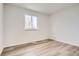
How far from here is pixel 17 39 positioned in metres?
1.44

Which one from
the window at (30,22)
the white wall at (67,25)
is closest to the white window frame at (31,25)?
the window at (30,22)

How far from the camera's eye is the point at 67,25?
1461mm

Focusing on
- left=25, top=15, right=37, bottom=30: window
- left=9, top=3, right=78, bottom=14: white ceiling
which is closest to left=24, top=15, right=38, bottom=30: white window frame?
left=25, top=15, right=37, bottom=30: window

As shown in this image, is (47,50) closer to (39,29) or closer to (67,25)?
(39,29)

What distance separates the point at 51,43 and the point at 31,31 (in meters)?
0.37

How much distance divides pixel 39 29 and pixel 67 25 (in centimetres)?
44

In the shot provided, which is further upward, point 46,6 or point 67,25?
point 46,6

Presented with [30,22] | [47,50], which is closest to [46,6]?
[30,22]

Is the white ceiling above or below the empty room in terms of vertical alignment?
above

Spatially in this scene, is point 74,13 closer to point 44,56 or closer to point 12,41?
point 44,56

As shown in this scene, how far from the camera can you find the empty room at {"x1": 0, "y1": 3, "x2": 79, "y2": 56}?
140 cm

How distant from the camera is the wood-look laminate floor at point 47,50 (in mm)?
1413

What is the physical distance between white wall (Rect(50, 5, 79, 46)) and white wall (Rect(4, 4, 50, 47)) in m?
0.14

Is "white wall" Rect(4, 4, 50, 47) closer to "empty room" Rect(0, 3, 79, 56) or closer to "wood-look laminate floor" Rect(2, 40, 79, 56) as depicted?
"empty room" Rect(0, 3, 79, 56)
